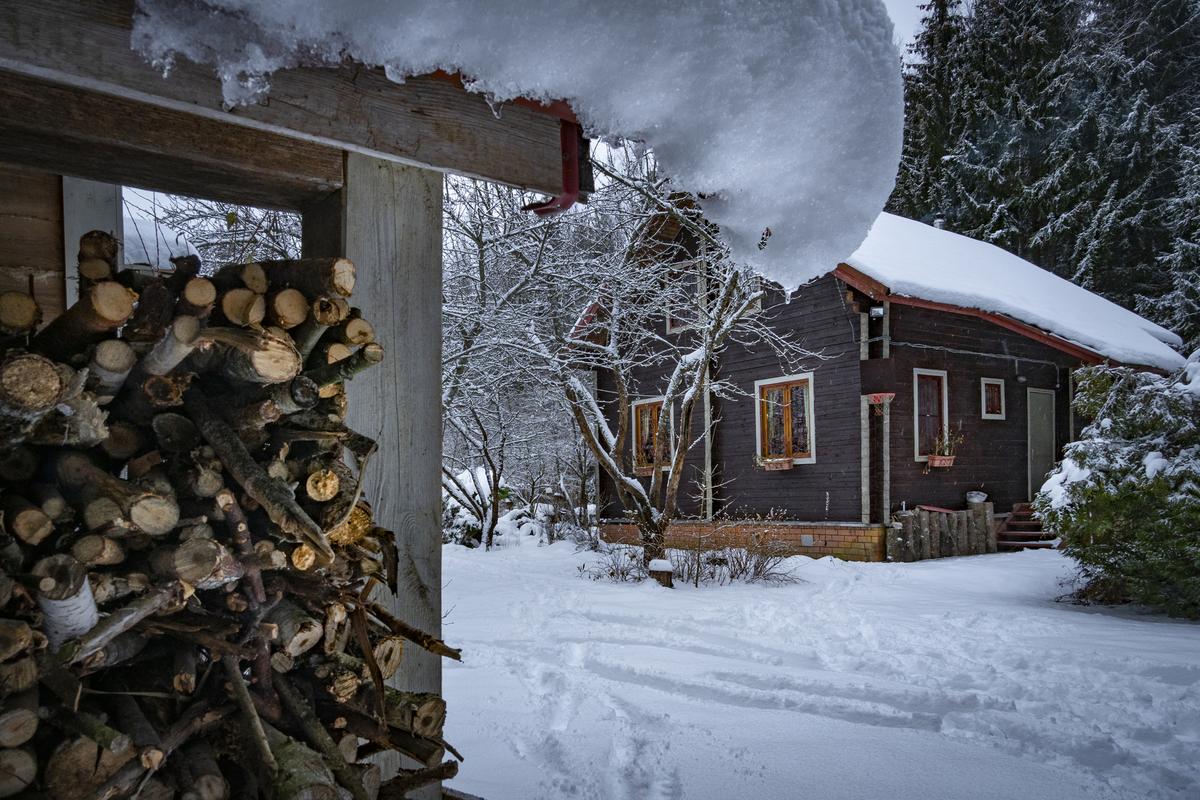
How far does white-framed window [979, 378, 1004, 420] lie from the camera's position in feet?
45.3

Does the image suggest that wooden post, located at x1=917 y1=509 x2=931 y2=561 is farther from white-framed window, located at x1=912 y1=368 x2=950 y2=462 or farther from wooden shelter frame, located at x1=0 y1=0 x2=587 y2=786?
wooden shelter frame, located at x1=0 y1=0 x2=587 y2=786

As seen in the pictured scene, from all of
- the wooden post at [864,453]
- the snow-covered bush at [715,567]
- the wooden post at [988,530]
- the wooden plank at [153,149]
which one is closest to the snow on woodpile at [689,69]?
the wooden plank at [153,149]

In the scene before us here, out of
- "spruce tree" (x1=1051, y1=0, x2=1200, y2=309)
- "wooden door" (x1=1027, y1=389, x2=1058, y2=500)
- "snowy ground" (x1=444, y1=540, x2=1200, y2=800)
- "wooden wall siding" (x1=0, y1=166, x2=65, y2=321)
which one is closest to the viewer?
"wooden wall siding" (x1=0, y1=166, x2=65, y2=321)

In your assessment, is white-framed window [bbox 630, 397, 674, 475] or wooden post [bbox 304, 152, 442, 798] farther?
white-framed window [bbox 630, 397, 674, 475]

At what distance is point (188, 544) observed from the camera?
1812 mm

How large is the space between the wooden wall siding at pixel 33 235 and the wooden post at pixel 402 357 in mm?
1250

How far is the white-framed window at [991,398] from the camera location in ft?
45.3

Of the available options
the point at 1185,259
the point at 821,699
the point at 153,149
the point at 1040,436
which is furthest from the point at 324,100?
the point at 1185,259

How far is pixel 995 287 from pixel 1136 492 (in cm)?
819

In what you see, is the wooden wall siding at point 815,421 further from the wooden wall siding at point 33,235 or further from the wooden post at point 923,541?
Answer: the wooden wall siding at point 33,235

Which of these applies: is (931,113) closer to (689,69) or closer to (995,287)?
(995,287)

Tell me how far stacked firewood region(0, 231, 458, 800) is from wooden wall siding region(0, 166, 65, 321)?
4.78 feet

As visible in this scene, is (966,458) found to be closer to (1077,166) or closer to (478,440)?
(478,440)

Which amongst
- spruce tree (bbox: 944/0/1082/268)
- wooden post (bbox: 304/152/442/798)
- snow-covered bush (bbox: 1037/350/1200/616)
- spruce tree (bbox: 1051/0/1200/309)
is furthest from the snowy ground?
spruce tree (bbox: 944/0/1082/268)
